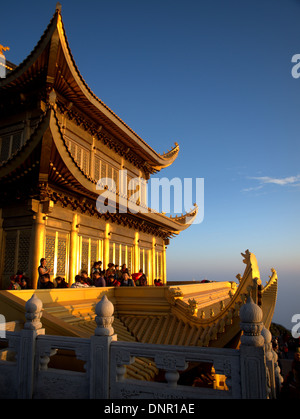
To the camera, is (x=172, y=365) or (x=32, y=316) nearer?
(x=172, y=365)

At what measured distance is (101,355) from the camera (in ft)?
11.8

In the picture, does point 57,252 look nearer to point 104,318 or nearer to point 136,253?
point 136,253

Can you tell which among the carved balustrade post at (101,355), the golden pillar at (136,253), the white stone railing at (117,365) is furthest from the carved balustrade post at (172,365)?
the golden pillar at (136,253)

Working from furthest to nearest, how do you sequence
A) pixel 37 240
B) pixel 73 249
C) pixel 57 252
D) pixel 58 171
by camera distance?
pixel 73 249, pixel 57 252, pixel 37 240, pixel 58 171

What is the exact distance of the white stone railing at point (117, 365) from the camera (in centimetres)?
303

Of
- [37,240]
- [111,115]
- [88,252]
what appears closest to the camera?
[37,240]

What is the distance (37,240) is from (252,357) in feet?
23.7

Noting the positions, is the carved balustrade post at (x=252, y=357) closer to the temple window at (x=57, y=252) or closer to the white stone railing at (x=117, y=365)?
the white stone railing at (x=117, y=365)

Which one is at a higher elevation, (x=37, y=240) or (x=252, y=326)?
(x=37, y=240)

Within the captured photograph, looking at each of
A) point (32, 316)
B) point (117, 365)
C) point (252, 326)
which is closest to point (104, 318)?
point (117, 365)

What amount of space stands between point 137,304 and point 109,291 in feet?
2.58

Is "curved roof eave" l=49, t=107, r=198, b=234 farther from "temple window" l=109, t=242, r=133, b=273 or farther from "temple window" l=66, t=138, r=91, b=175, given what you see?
"temple window" l=66, t=138, r=91, b=175

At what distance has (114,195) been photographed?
1123cm

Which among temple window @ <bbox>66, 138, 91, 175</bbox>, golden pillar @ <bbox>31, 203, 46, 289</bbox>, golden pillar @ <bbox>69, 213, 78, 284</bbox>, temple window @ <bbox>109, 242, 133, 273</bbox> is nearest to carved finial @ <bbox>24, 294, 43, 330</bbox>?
golden pillar @ <bbox>31, 203, 46, 289</bbox>
